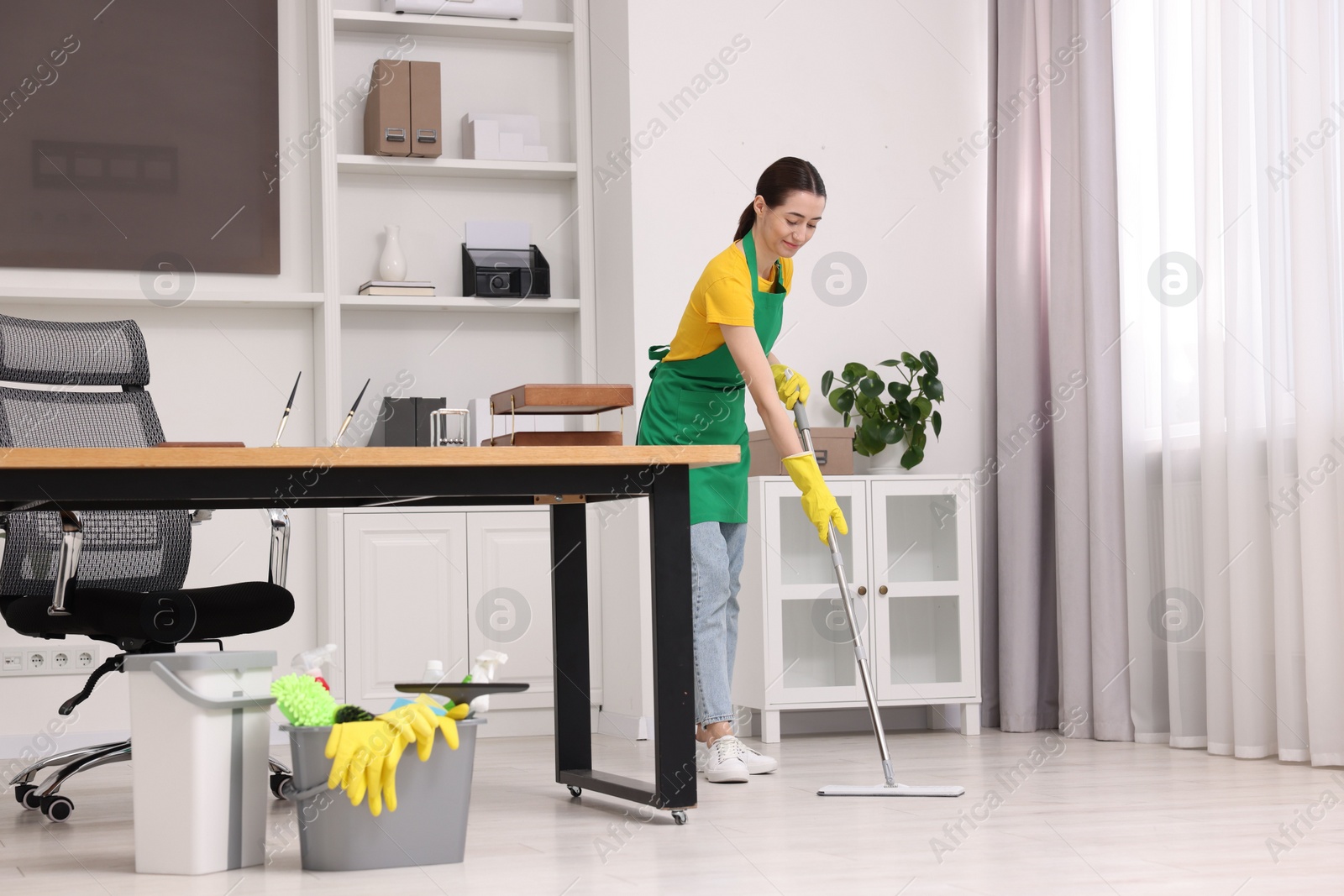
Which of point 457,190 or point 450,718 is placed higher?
point 457,190

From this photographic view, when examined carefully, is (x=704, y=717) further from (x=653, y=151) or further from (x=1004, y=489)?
(x=653, y=151)

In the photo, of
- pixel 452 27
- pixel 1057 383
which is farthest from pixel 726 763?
pixel 452 27

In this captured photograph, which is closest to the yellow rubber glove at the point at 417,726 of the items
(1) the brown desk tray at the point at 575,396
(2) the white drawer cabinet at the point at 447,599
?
(1) the brown desk tray at the point at 575,396

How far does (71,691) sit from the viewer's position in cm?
380

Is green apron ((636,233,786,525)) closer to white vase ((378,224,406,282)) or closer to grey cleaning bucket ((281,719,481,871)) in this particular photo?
grey cleaning bucket ((281,719,481,871))

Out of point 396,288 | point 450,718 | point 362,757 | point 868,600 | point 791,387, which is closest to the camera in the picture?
point 362,757

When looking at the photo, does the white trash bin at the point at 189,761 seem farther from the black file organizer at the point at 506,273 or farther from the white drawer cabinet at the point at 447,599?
the black file organizer at the point at 506,273

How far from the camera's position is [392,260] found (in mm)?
4082

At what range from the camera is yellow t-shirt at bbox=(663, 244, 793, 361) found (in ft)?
8.57

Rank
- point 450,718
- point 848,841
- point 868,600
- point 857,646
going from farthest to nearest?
1. point 868,600
2. point 857,646
3. point 848,841
4. point 450,718

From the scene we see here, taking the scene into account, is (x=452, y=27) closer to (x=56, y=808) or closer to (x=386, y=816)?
(x=56, y=808)

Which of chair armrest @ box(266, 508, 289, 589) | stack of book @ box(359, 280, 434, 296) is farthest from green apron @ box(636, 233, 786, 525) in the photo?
stack of book @ box(359, 280, 434, 296)

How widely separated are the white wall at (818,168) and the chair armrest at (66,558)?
1665mm

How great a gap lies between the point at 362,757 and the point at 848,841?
78cm
